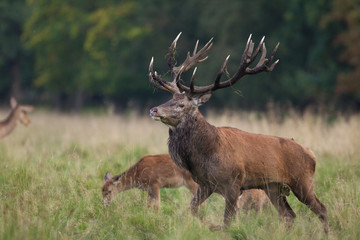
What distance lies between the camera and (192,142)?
246 inches

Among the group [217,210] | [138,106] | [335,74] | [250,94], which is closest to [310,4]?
[335,74]

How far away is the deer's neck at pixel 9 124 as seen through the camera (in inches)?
527

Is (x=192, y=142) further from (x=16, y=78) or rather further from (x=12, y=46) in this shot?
(x=16, y=78)

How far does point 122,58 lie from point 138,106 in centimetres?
420

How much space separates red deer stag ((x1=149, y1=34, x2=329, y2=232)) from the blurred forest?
13743 millimetres

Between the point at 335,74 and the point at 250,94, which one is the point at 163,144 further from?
the point at 250,94

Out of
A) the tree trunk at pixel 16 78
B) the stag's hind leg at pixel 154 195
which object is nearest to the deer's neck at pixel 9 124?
the stag's hind leg at pixel 154 195

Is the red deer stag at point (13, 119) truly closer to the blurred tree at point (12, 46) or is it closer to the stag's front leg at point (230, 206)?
the stag's front leg at point (230, 206)

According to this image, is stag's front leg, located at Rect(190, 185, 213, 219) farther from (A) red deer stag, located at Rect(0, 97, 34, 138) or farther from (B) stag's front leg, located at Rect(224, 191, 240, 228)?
(A) red deer stag, located at Rect(0, 97, 34, 138)

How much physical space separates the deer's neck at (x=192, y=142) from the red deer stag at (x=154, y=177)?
1.65 m

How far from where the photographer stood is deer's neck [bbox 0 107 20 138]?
13.4m

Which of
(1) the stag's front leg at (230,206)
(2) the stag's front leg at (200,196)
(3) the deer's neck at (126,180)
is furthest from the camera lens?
(3) the deer's neck at (126,180)

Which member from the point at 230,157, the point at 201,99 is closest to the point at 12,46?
the point at 201,99

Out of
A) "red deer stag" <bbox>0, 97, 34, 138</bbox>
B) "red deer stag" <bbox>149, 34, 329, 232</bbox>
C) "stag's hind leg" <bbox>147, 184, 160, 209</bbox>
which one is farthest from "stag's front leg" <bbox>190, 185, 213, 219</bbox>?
"red deer stag" <bbox>0, 97, 34, 138</bbox>
